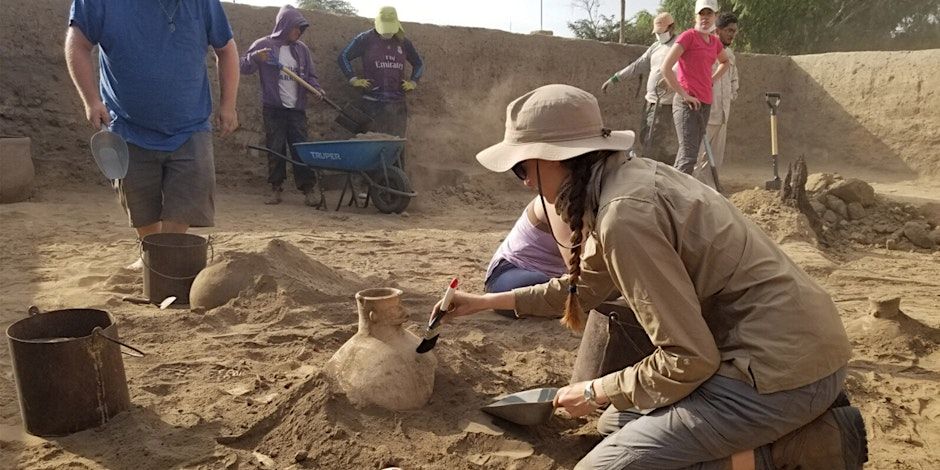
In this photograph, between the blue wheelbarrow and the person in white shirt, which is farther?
the person in white shirt

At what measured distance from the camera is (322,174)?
8031 millimetres

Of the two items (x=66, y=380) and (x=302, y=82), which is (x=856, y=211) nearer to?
(x=302, y=82)

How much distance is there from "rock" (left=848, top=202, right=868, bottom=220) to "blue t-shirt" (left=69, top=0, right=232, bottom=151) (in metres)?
6.41

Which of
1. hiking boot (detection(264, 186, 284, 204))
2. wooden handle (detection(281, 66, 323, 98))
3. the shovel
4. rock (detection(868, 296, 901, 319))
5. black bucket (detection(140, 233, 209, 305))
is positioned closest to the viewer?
rock (detection(868, 296, 901, 319))

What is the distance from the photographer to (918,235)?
274 inches

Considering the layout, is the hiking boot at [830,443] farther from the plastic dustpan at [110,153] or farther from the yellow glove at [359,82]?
the yellow glove at [359,82]

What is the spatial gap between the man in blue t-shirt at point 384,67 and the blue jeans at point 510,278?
4.71 m

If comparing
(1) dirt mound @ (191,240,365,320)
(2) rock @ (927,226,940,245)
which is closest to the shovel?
(1) dirt mound @ (191,240,365,320)

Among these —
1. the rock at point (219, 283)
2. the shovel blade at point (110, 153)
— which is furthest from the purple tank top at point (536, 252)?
the shovel blade at point (110, 153)

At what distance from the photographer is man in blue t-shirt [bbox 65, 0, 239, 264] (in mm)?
3773

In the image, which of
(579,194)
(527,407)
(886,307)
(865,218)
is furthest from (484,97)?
(579,194)

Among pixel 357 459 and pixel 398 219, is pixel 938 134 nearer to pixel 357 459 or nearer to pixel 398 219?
pixel 398 219

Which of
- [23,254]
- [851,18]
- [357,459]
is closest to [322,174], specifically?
[23,254]

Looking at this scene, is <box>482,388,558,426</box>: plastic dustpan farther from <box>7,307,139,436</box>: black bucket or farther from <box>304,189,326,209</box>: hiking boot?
<box>304,189,326,209</box>: hiking boot
